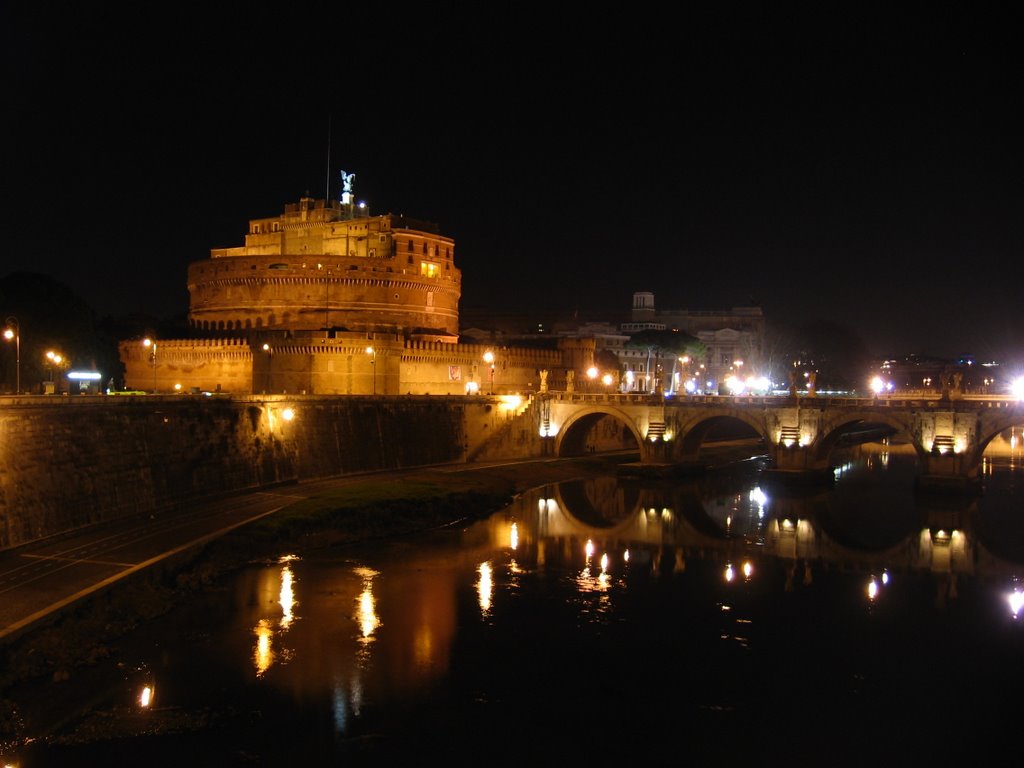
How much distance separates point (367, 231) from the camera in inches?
2781

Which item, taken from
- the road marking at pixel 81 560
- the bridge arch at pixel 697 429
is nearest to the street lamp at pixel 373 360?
the bridge arch at pixel 697 429

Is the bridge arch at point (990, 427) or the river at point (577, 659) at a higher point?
the bridge arch at point (990, 427)

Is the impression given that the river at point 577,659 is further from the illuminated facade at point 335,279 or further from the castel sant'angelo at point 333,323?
the illuminated facade at point 335,279

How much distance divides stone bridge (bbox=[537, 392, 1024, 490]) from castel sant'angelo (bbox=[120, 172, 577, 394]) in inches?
168

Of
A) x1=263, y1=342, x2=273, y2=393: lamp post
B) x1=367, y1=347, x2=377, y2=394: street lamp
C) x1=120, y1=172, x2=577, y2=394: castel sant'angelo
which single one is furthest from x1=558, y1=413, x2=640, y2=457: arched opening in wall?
x1=263, y1=342, x2=273, y2=393: lamp post

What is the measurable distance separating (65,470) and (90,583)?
7.02 m

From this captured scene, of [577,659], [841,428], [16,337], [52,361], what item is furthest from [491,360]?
[577,659]

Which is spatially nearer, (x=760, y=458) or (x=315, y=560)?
(x=315, y=560)

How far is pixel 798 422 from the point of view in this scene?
163ft

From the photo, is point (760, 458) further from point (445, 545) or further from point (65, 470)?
point (65, 470)

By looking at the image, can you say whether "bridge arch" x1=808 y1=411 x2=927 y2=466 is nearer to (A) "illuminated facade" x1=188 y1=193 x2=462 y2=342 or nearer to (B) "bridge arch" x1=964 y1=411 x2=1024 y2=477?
(B) "bridge arch" x1=964 y1=411 x2=1024 y2=477

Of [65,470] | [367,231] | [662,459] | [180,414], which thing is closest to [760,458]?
[662,459]

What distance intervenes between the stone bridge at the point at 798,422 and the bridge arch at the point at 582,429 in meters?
0.06

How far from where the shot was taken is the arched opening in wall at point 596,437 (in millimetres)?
58562
